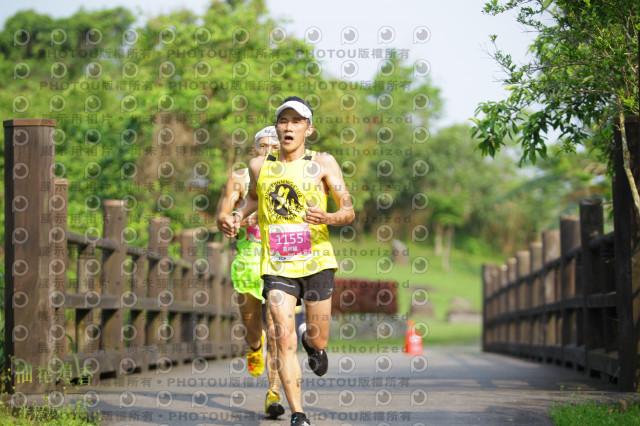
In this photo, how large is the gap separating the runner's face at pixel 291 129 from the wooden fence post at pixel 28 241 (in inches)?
83.1

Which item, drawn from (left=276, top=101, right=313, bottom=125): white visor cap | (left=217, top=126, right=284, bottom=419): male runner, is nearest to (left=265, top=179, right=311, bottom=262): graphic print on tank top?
(left=276, top=101, right=313, bottom=125): white visor cap

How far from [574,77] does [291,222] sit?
3.14 m

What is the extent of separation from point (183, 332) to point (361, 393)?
542cm

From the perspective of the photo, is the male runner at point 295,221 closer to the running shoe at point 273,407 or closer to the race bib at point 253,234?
the running shoe at point 273,407

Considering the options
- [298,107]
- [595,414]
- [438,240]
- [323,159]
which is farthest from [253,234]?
[438,240]

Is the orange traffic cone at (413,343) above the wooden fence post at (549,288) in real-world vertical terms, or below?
below

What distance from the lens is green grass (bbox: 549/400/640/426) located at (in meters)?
5.43

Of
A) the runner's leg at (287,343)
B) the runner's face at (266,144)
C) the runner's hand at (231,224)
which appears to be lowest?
the runner's leg at (287,343)

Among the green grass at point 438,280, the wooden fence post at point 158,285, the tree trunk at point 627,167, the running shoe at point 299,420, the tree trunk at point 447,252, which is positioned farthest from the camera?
the tree trunk at point 447,252

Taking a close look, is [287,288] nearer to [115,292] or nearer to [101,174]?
[115,292]

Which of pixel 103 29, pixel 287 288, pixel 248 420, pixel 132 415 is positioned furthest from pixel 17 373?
pixel 103 29

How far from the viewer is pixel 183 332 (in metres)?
12.6

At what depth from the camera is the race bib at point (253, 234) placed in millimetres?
7418

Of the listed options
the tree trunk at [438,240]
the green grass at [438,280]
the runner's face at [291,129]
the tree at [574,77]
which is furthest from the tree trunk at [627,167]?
the tree trunk at [438,240]
